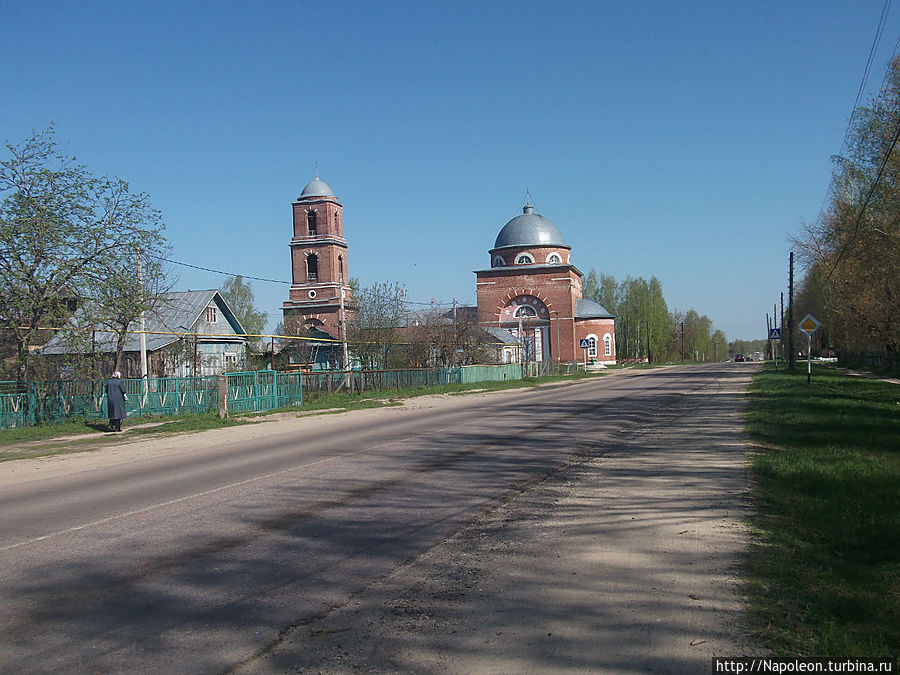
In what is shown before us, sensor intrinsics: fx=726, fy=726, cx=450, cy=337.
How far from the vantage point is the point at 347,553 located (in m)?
6.72

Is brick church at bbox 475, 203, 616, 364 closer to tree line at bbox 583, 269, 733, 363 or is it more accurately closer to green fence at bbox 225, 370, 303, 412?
tree line at bbox 583, 269, 733, 363

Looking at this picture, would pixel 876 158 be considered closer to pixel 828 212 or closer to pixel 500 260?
pixel 828 212

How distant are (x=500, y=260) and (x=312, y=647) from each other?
76.0 m

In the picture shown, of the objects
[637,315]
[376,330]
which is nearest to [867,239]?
[376,330]

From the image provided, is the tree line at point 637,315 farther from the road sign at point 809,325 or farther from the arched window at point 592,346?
the road sign at point 809,325

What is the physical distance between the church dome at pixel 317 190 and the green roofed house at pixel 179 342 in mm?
15695

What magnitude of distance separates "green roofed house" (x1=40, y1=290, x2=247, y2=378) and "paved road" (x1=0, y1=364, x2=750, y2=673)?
11587mm

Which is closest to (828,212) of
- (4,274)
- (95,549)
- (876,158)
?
(876,158)

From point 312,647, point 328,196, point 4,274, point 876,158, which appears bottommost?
point 312,647

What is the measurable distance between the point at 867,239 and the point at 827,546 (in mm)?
26058

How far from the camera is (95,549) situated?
7.06 metres

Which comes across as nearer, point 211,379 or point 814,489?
point 814,489

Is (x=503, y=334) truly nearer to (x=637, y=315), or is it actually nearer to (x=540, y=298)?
(x=540, y=298)

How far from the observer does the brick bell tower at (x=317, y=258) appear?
191 feet
